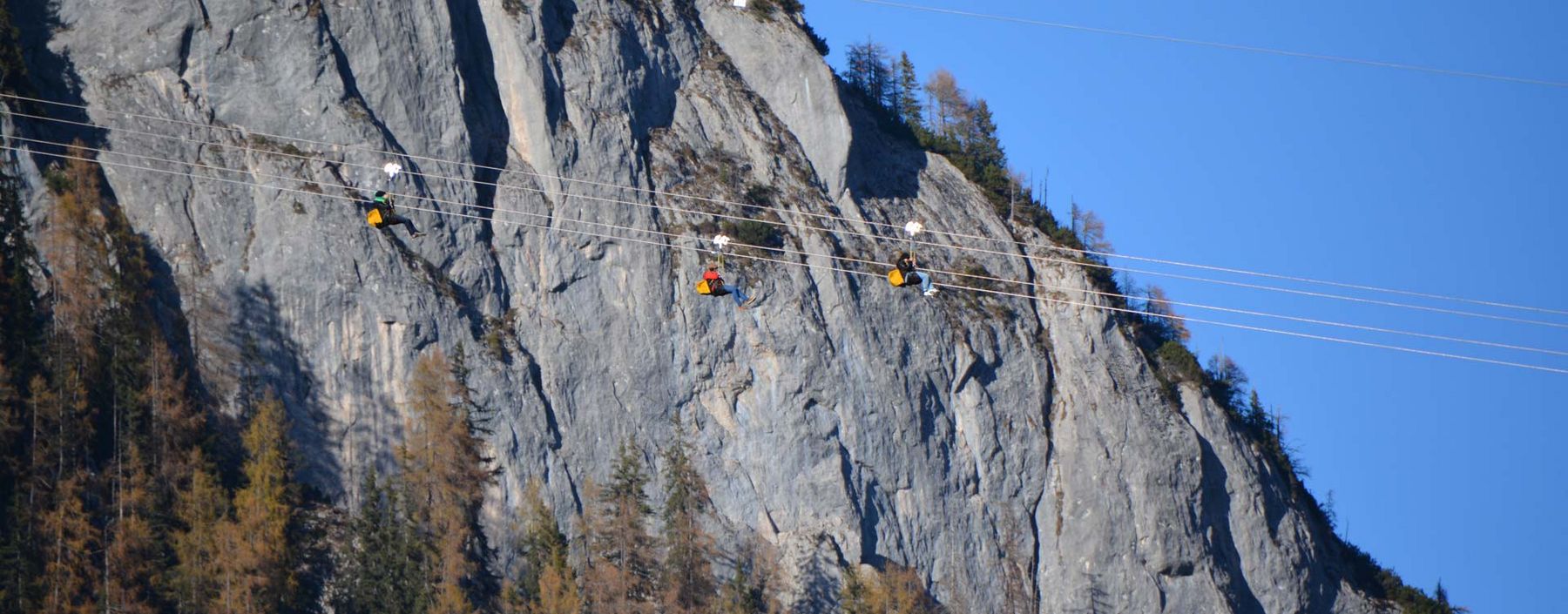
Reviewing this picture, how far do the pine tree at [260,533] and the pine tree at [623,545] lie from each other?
8551 millimetres

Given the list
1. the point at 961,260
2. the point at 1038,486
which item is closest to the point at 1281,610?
the point at 1038,486

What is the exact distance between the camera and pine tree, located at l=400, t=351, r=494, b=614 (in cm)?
6919

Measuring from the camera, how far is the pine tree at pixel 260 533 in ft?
218

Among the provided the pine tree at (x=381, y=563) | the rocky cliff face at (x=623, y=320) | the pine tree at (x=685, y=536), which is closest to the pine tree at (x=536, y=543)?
the rocky cliff face at (x=623, y=320)

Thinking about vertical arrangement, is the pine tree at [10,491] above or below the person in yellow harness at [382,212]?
below

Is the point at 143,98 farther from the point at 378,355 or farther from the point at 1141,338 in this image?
the point at 1141,338

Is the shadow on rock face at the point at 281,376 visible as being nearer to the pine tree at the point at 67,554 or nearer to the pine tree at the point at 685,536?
the pine tree at the point at 67,554

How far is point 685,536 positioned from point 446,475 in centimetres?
711

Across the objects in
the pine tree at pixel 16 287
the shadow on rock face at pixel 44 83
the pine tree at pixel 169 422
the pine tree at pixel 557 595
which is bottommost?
the pine tree at pixel 557 595

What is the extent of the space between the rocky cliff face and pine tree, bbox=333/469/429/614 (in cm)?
161

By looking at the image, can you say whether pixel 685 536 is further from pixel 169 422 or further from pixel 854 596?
pixel 169 422

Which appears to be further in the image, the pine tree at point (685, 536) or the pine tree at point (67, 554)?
the pine tree at point (685, 536)

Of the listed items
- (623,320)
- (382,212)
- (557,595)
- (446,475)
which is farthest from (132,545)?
(623,320)

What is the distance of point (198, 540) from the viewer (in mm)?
67000
